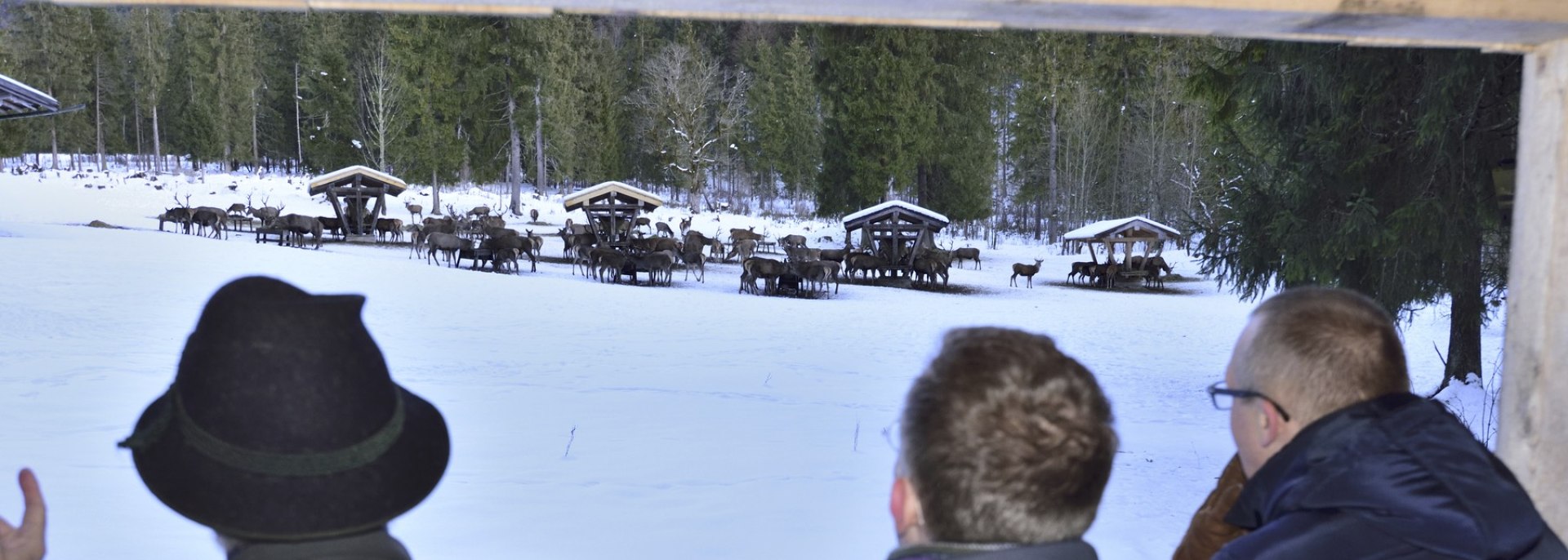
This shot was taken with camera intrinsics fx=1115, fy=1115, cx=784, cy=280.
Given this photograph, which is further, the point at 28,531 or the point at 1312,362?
the point at 1312,362

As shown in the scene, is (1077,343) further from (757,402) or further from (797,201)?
(797,201)

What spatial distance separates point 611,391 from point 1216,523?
822 cm

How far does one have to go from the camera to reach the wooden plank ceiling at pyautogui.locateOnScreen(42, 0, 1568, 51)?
2.48m

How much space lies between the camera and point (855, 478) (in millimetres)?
6875

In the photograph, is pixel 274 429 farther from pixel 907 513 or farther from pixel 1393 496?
pixel 1393 496

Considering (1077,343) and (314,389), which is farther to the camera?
Answer: (1077,343)

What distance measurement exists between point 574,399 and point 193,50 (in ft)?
174

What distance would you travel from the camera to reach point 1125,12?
8.56ft

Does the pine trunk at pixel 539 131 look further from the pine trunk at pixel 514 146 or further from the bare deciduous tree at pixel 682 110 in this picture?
the bare deciduous tree at pixel 682 110

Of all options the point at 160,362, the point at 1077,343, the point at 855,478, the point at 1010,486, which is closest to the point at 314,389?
the point at 1010,486

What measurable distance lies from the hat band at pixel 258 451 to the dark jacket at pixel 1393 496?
141 cm

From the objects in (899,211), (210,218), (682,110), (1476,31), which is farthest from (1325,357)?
(682,110)

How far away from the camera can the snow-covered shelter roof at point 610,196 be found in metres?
28.8

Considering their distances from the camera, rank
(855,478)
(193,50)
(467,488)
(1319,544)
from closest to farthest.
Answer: (1319,544) < (467,488) < (855,478) < (193,50)
